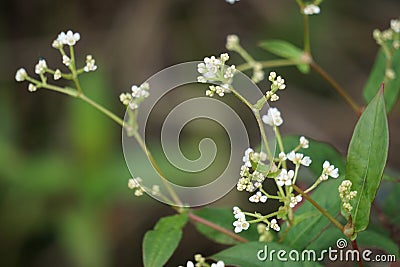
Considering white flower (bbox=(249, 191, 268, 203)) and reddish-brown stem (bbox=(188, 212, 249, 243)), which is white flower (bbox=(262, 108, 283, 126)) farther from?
reddish-brown stem (bbox=(188, 212, 249, 243))

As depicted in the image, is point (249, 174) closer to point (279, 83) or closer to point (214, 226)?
point (279, 83)

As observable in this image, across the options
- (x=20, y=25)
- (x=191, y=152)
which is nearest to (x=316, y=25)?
(x=191, y=152)

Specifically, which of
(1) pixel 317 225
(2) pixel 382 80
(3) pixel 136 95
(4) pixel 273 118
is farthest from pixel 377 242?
(3) pixel 136 95

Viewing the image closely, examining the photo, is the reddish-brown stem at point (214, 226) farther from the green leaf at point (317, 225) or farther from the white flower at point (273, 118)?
the white flower at point (273, 118)

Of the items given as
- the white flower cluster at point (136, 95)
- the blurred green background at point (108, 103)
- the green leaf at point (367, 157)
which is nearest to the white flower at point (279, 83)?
the green leaf at point (367, 157)

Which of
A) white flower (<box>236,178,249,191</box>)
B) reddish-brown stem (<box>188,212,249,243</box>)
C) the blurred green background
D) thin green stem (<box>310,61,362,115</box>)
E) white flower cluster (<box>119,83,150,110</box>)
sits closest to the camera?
white flower (<box>236,178,249,191</box>)

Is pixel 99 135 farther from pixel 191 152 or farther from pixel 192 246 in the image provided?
pixel 192 246

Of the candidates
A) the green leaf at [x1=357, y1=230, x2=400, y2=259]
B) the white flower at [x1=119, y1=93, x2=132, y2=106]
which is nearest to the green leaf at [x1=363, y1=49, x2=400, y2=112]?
the green leaf at [x1=357, y1=230, x2=400, y2=259]

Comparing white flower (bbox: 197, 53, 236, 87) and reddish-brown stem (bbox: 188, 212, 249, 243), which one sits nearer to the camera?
white flower (bbox: 197, 53, 236, 87)

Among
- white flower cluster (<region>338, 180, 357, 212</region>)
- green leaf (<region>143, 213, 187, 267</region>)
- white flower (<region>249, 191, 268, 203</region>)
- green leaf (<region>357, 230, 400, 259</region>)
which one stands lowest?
green leaf (<region>357, 230, 400, 259</region>)
